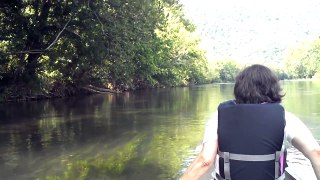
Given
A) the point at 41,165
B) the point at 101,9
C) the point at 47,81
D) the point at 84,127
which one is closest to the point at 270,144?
the point at 41,165

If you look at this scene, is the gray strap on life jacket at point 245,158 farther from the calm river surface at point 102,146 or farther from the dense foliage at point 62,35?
the dense foliage at point 62,35

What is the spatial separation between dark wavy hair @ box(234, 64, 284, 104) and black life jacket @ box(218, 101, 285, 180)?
120 mm

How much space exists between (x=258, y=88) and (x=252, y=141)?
379 mm

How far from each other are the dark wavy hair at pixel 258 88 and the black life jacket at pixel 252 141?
12 centimetres

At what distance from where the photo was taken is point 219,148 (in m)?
2.82

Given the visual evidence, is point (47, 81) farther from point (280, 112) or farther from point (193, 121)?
point (280, 112)

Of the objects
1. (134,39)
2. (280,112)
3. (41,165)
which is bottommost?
(41,165)

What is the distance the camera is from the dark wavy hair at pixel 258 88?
9.62 feet

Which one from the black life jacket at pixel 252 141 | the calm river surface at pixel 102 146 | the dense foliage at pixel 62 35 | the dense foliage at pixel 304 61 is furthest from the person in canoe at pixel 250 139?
the dense foliage at pixel 304 61

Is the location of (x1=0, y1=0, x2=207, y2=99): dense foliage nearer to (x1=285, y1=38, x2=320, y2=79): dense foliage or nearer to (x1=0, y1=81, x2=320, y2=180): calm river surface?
(x1=0, y1=81, x2=320, y2=180): calm river surface

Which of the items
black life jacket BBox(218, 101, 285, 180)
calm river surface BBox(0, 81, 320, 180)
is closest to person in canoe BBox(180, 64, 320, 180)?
black life jacket BBox(218, 101, 285, 180)

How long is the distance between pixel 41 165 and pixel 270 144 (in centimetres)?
857

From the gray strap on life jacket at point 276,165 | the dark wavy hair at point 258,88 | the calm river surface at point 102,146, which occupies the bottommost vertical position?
the calm river surface at point 102,146

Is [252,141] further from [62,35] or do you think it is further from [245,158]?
[62,35]
